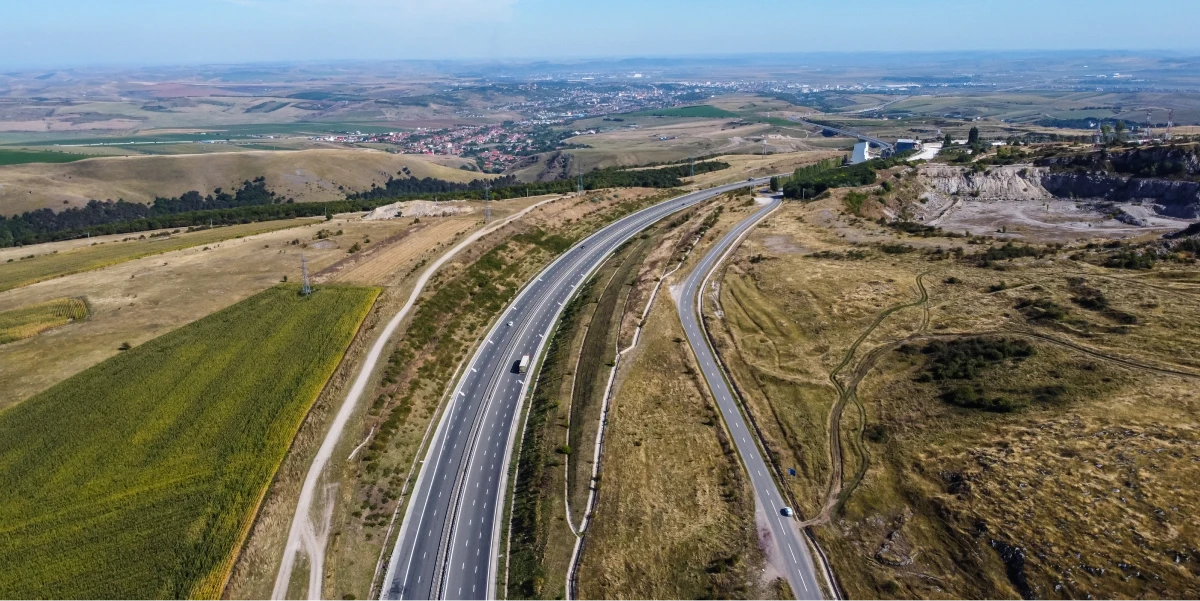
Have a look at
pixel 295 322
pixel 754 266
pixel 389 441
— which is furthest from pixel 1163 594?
pixel 295 322

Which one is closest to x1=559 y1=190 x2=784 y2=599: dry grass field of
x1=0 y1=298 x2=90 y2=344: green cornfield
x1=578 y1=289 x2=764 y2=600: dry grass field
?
x1=578 y1=289 x2=764 y2=600: dry grass field

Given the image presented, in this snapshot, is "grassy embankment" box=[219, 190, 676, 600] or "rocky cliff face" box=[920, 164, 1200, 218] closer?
"grassy embankment" box=[219, 190, 676, 600]

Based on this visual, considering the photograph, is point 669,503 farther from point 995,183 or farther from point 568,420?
point 995,183

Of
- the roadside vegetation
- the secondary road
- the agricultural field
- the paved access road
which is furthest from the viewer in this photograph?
the roadside vegetation

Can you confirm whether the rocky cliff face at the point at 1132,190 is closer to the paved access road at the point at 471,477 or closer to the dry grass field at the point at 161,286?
the paved access road at the point at 471,477

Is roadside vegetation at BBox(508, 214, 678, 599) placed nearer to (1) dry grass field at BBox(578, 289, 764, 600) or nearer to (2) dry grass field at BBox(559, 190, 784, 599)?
(2) dry grass field at BBox(559, 190, 784, 599)
